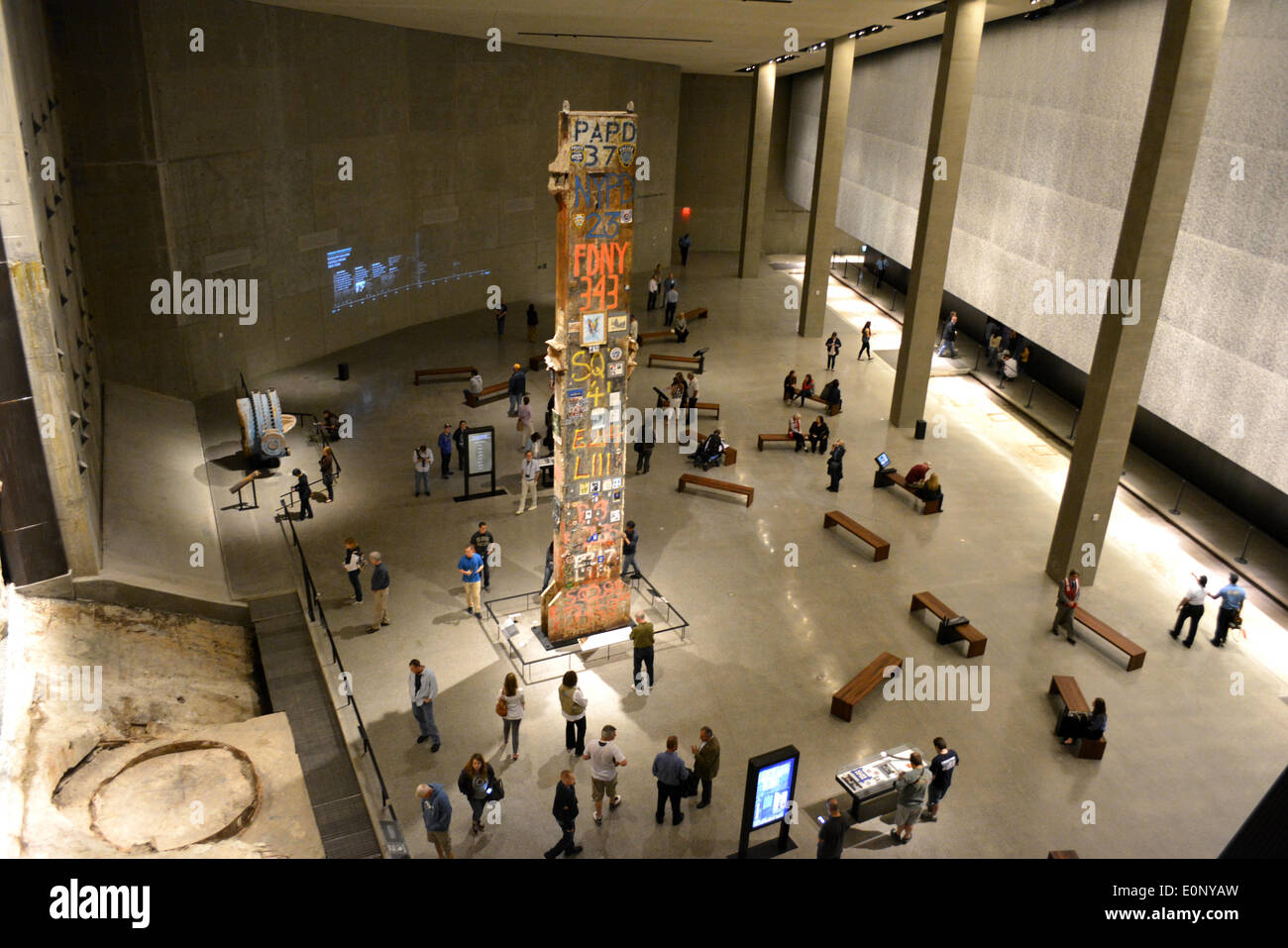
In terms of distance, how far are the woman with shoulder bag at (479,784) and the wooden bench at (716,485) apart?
965 centimetres

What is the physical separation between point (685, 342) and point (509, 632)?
58.1ft

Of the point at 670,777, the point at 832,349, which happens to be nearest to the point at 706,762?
the point at 670,777

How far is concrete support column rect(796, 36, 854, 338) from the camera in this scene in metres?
29.2

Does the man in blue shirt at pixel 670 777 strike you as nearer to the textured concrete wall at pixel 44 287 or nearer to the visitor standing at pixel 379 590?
the visitor standing at pixel 379 590

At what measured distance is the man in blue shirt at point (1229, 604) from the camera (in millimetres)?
14648

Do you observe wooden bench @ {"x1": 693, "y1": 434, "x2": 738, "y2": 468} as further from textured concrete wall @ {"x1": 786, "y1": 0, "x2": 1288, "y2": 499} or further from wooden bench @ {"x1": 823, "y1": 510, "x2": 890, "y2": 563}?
textured concrete wall @ {"x1": 786, "y1": 0, "x2": 1288, "y2": 499}

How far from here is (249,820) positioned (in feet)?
33.2

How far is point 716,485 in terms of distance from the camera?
19.4 metres

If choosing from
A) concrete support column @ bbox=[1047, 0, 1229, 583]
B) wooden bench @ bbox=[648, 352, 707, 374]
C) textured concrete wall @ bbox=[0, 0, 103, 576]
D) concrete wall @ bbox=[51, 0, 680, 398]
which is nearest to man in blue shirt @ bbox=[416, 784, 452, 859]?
textured concrete wall @ bbox=[0, 0, 103, 576]

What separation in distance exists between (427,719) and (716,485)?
902 centimetres

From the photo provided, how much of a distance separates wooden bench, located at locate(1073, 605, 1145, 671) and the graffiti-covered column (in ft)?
23.6

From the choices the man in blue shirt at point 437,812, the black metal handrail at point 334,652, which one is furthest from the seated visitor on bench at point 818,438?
the man in blue shirt at point 437,812

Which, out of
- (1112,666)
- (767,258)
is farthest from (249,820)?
(767,258)

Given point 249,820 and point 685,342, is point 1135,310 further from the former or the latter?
point 685,342
